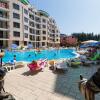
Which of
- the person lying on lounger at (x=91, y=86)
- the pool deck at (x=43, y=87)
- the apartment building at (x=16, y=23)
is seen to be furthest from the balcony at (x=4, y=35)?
the person lying on lounger at (x=91, y=86)

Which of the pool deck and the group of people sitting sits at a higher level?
the group of people sitting

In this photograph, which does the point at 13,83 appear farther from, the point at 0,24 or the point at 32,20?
the point at 32,20

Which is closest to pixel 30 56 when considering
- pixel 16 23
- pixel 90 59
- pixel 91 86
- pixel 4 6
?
pixel 90 59

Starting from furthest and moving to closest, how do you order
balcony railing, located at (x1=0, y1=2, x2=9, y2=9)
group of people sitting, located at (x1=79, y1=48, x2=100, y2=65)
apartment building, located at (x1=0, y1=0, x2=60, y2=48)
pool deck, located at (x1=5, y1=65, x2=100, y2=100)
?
1. apartment building, located at (x1=0, y1=0, x2=60, y2=48)
2. balcony railing, located at (x1=0, y1=2, x2=9, y2=9)
3. group of people sitting, located at (x1=79, y1=48, x2=100, y2=65)
4. pool deck, located at (x1=5, y1=65, x2=100, y2=100)

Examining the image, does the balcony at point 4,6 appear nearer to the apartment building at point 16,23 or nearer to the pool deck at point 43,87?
the apartment building at point 16,23

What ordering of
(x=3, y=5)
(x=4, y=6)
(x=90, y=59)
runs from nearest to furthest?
(x=90, y=59)
(x=3, y=5)
(x=4, y=6)

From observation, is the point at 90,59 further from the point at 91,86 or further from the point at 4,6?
the point at 4,6

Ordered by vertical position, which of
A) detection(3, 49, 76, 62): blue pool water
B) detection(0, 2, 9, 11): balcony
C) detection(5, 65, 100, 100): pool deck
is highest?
detection(0, 2, 9, 11): balcony

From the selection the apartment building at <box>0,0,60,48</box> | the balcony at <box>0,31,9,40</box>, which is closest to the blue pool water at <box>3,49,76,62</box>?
the balcony at <box>0,31,9,40</box>

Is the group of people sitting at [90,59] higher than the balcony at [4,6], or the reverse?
the balcony at [4,6]

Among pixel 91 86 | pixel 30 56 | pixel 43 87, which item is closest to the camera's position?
pixel 91 86

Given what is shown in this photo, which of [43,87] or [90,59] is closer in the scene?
[43,87]

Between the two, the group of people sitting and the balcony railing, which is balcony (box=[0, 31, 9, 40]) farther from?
the group of people sitting

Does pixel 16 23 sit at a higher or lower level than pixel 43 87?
higher
